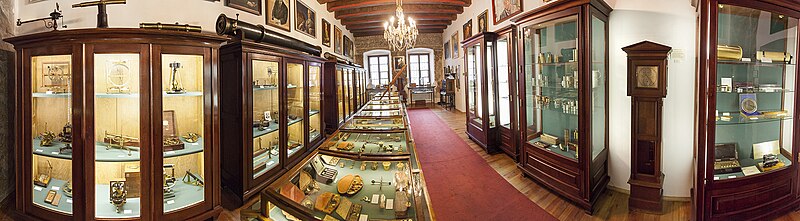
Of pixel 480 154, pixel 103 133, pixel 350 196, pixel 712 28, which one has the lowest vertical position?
pixel 480 154

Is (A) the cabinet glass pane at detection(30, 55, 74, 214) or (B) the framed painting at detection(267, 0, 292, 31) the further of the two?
(B) the framed painting at detection(267, 0, 292, 31)

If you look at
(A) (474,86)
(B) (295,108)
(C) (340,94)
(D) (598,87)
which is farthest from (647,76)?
(C) (340,94)

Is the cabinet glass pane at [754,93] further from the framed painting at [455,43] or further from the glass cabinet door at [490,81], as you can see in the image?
the framed painting at [455,43]

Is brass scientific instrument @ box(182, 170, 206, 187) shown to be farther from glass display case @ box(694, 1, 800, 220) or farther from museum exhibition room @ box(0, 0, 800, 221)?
glass display case @ box(694, 1, 800, 220)

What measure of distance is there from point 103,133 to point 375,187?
257 centimetres

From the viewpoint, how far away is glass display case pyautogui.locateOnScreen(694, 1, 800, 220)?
2660 millimetres

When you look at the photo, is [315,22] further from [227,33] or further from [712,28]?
[712,28]

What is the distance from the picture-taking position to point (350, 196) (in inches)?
75.9

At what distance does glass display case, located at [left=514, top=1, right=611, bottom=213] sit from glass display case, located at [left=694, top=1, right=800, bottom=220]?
2.85 feet

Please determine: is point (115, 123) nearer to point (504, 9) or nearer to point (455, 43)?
point (504, 9)

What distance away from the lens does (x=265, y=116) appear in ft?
13.5

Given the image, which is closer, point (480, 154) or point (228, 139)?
point (228, 139)

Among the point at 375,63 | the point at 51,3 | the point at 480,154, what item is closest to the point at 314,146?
the point at 480,154

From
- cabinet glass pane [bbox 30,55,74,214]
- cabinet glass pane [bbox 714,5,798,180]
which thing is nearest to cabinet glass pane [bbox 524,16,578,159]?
cabinet glass pane [bbox 714,5,798,180]
